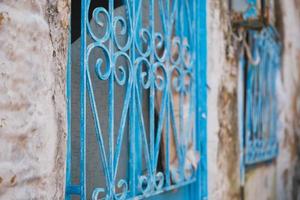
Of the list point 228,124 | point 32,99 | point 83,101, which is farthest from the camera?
point 228,124

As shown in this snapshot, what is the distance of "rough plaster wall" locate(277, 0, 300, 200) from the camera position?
4.78 meters

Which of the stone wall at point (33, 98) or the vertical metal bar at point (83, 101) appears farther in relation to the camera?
the vertical metal bar at point (83, 101)

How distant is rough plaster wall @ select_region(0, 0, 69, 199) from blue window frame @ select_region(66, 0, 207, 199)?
0.40 meters

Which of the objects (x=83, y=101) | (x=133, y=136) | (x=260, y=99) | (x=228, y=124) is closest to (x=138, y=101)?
(x=133, y=136)

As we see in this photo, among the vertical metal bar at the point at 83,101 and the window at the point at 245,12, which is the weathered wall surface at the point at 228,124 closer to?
the window at the point at 245,12

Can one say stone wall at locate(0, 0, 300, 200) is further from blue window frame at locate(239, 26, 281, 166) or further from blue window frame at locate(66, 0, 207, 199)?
blue window frame at locate(239, 26, 281, 166)

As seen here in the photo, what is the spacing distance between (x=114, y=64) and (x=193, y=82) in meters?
0.90

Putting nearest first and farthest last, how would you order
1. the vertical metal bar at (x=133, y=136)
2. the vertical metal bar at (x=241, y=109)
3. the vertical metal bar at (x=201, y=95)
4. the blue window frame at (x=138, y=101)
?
the blue window frame at (x=138, y=101)
the vertical metal bar at (x=133, y=136)
the vertical metal bar at (x=201, y=95)
the vertical metal bar at (x=241, y=109)

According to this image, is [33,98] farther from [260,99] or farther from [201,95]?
[260,99]

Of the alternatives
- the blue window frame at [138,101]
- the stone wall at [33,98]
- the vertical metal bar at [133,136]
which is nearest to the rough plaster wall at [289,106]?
the blue window frame at [138,101]

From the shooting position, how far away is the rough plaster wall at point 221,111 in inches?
125

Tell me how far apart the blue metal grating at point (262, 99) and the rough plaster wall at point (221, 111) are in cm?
39

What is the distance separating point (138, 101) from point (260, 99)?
6.91ft

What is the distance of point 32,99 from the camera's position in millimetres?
1432
